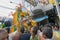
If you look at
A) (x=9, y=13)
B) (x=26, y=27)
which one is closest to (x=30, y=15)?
(x=26, y=27)

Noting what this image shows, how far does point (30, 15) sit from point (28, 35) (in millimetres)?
139

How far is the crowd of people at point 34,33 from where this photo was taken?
989 millimetres

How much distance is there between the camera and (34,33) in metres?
1.09

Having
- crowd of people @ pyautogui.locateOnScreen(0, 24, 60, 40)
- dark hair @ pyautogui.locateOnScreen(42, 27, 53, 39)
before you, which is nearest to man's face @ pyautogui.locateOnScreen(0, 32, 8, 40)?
crowd of people @ pyautogui.locateOnScreen(0, 24, 60, 40)

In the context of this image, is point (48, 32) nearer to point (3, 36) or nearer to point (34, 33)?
point (34, 33)

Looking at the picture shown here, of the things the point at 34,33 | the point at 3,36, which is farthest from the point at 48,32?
the point at 3,36

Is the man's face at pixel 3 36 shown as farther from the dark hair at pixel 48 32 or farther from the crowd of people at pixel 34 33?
the dark hair at pixel 48 32

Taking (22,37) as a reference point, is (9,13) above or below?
above

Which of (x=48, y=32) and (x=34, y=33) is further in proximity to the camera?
(x=34, y=33)

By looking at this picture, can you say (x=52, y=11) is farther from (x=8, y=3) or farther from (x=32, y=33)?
(x=8, y=3)

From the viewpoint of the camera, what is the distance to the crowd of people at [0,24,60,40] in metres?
0.99

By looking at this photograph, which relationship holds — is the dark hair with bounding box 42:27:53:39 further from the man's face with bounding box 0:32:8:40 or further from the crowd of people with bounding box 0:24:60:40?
the man's face with bounding box 0:32:8:40

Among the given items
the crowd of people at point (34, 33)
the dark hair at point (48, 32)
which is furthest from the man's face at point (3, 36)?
the dark hair at point (48, 32)

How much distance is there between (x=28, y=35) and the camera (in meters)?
1.12
